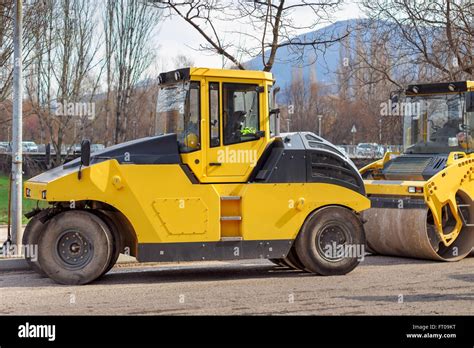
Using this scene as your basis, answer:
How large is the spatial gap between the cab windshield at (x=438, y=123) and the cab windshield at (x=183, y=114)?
5.52 metres

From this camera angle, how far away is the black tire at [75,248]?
10734mm

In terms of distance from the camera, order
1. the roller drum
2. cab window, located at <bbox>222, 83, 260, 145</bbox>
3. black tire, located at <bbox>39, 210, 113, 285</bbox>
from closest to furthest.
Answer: black tire, located at <bbox>39, 210, 113, 285</bbox>
cab window, located at <bbox>222, 83, 260, 145</bbox>
the roller drum

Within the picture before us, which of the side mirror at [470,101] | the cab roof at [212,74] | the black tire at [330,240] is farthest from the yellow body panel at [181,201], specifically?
the side mirror at [470,101]

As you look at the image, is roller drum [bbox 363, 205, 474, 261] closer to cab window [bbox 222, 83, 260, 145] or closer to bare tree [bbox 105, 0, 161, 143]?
cab window [bbox 222, 83, 260, 145]

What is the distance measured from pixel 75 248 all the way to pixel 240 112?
3080 millimetres

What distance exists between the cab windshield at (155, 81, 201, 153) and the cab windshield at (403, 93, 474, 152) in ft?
18.1

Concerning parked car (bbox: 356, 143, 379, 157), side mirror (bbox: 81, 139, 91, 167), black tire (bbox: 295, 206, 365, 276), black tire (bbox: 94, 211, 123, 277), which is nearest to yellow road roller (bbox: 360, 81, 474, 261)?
black tire (bbox: 295, 206, 365, 276)

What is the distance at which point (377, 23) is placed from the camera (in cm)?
2181

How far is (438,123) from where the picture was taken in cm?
1488

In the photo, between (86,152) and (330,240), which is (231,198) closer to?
(330,240)

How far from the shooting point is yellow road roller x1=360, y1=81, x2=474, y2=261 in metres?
13.2

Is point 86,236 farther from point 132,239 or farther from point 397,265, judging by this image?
point 397,265

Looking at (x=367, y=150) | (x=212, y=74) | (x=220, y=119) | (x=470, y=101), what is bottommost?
(x=220, y=119)

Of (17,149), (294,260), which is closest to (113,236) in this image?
(294,260)
